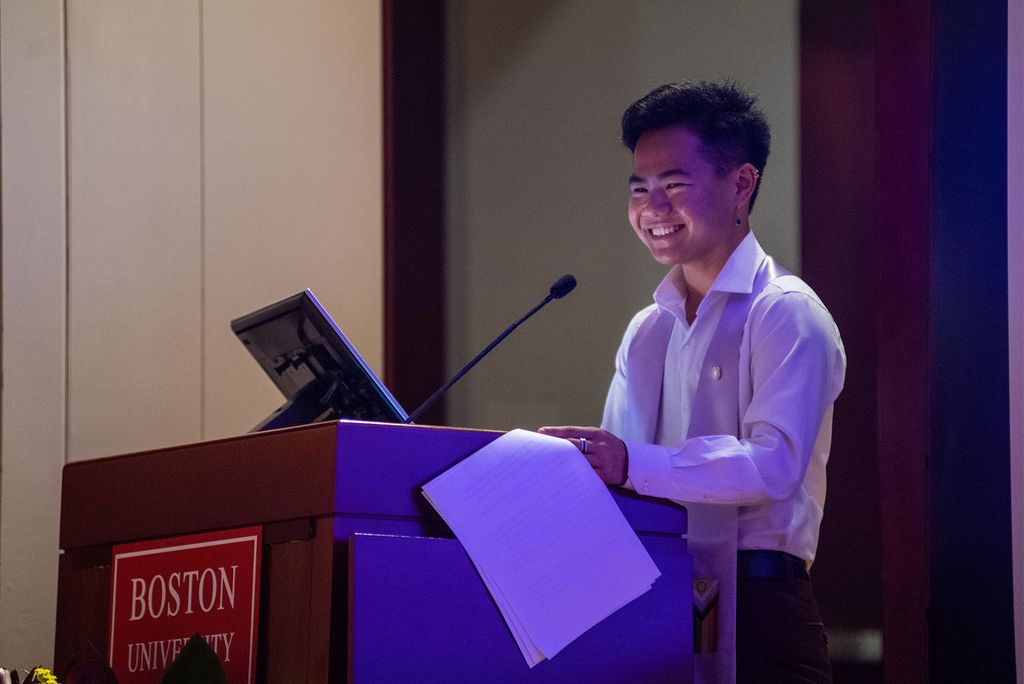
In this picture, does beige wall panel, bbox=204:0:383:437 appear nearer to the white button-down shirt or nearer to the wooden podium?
the white button-down shirt

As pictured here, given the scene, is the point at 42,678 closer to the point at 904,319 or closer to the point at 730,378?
the point at 730,378

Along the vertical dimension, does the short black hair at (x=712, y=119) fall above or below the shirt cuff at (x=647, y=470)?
above

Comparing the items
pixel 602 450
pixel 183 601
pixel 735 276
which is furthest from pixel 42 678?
pixel 735 276

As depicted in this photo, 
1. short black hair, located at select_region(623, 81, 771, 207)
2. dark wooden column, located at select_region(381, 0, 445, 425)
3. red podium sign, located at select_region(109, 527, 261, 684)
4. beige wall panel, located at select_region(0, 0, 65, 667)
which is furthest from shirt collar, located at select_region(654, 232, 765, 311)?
beige wall panel, located at select_region(0, 0, 65, 667)

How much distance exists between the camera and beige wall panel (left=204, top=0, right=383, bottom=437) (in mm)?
3352

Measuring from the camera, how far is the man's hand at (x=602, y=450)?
1603mm

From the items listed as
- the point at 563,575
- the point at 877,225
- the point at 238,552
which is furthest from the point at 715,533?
the point at 877,225

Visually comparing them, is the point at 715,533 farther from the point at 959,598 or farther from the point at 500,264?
the point at 500,264

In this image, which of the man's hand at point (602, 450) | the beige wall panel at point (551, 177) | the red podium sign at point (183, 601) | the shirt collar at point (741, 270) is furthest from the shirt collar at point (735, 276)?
the beige wall panel at point (551, 177)

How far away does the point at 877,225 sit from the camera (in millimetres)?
2533

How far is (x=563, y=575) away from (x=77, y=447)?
6.37ft

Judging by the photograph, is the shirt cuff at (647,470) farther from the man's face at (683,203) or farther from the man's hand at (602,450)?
the man's face at (683,203)

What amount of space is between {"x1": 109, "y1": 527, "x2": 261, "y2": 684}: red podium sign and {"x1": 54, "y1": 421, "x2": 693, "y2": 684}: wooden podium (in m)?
0.02

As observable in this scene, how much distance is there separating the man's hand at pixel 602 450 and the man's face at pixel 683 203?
605mm
